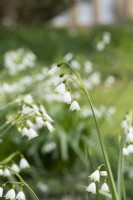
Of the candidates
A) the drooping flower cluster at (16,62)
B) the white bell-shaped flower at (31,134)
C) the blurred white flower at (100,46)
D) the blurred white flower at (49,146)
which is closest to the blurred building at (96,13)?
the drooping flower cluster at (16,62)

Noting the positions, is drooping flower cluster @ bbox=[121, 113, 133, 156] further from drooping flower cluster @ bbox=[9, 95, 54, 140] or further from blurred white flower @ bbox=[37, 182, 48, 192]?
blurred white flower @ bbox=[37, 182, 48, 192]

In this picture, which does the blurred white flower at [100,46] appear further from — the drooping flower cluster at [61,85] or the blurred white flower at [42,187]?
the drooping flower cluster at [61,85]

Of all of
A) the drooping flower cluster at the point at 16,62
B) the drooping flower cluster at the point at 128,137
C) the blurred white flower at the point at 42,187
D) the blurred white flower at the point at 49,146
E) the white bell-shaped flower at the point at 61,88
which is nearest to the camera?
the white bell-shaped flower at the point at 61,88

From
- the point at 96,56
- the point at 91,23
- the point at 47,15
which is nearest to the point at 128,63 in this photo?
the point at 96,56

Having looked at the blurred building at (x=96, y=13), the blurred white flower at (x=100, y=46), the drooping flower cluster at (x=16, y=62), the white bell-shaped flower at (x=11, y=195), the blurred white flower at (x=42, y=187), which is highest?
the blurred building at (x=96, y=13)

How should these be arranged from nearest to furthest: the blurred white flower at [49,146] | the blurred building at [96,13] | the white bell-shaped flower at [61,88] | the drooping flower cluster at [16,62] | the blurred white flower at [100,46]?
the white bell-shaped flower at [61,88] → the blurred white flower at [49,146] → the blurred white flower at [100,46] → the drooping flower cluster at [16,62] → the blurred building at [96,13]

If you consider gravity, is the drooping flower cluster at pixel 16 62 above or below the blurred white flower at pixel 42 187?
above

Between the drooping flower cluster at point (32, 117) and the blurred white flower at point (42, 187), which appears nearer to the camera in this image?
the drooping flower cluster at point (32, 117)

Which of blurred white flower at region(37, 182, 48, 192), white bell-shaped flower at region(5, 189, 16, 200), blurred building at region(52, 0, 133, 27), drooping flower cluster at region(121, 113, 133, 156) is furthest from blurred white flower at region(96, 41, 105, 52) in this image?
blurred building at region(52, 0, 133, 27)
